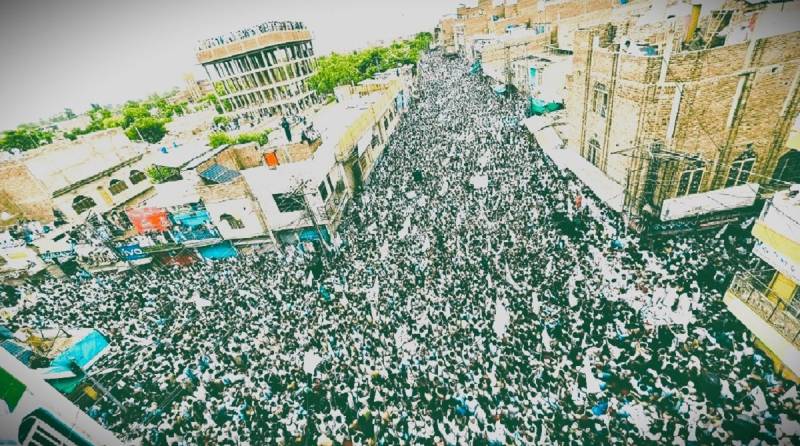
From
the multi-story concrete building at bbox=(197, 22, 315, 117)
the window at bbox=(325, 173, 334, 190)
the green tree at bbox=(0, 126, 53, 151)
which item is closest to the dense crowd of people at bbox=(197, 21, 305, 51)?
the multi-story concrete building at bbox=(197, 22, 315, 117)

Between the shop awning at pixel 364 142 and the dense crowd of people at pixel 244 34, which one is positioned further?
the dense crowd of people at pixel 244 34

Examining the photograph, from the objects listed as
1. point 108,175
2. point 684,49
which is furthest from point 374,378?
point 108,175

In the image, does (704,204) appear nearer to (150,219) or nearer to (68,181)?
(150,219)

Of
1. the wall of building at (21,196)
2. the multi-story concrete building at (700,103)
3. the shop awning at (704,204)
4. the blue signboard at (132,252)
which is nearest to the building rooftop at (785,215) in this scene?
the multi-story concrete building at (700,103)

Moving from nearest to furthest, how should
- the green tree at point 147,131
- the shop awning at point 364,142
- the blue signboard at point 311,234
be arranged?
1. the blue signboard at point 311,234
2. the shop awning at point 364,142
3. the green tree at point 147,131

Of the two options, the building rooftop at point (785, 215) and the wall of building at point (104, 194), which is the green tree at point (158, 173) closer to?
the wall of building at point (104, 194)

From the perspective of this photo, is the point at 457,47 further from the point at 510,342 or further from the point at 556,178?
the point at 510,342
